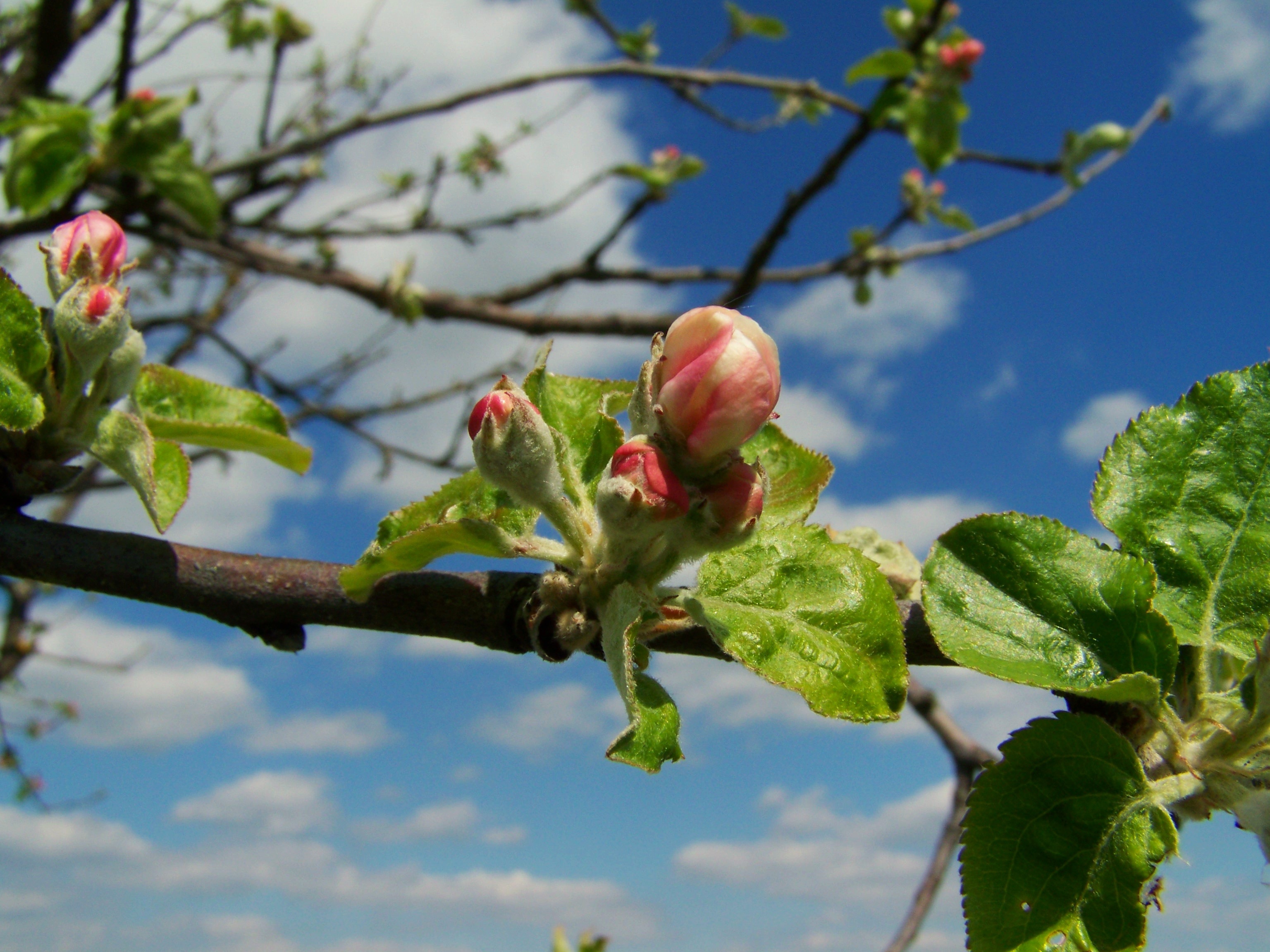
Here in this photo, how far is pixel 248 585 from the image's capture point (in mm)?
1027

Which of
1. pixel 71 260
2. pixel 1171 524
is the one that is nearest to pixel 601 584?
pixel 1171 524

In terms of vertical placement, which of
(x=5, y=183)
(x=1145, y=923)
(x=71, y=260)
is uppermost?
(x=5, y=183)

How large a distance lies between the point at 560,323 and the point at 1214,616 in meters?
2.66

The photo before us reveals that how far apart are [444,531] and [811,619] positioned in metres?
0.32

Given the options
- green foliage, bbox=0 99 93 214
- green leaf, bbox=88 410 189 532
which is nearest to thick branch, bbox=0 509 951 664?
green leaf, bbox=88 410 189 532

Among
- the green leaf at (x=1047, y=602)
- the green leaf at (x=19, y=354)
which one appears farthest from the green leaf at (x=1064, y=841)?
the green leaf at (x=19, y=354)

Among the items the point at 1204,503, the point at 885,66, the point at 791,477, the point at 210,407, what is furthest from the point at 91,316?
the point at 885,66

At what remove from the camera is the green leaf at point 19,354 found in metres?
0.99

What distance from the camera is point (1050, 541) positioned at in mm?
842

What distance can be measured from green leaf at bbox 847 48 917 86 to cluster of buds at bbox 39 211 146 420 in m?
2.89

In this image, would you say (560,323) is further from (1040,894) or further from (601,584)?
(1040,894)

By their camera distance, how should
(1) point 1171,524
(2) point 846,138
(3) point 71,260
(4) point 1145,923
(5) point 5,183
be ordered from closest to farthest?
(4) point 1145,923, (1) point 1171,524, (3) point 71,260, (5) point 5,183, (2) point 846,138

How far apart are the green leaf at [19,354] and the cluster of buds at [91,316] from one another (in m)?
0.02

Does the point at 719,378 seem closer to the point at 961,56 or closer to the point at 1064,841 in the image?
the point at 1064,841
